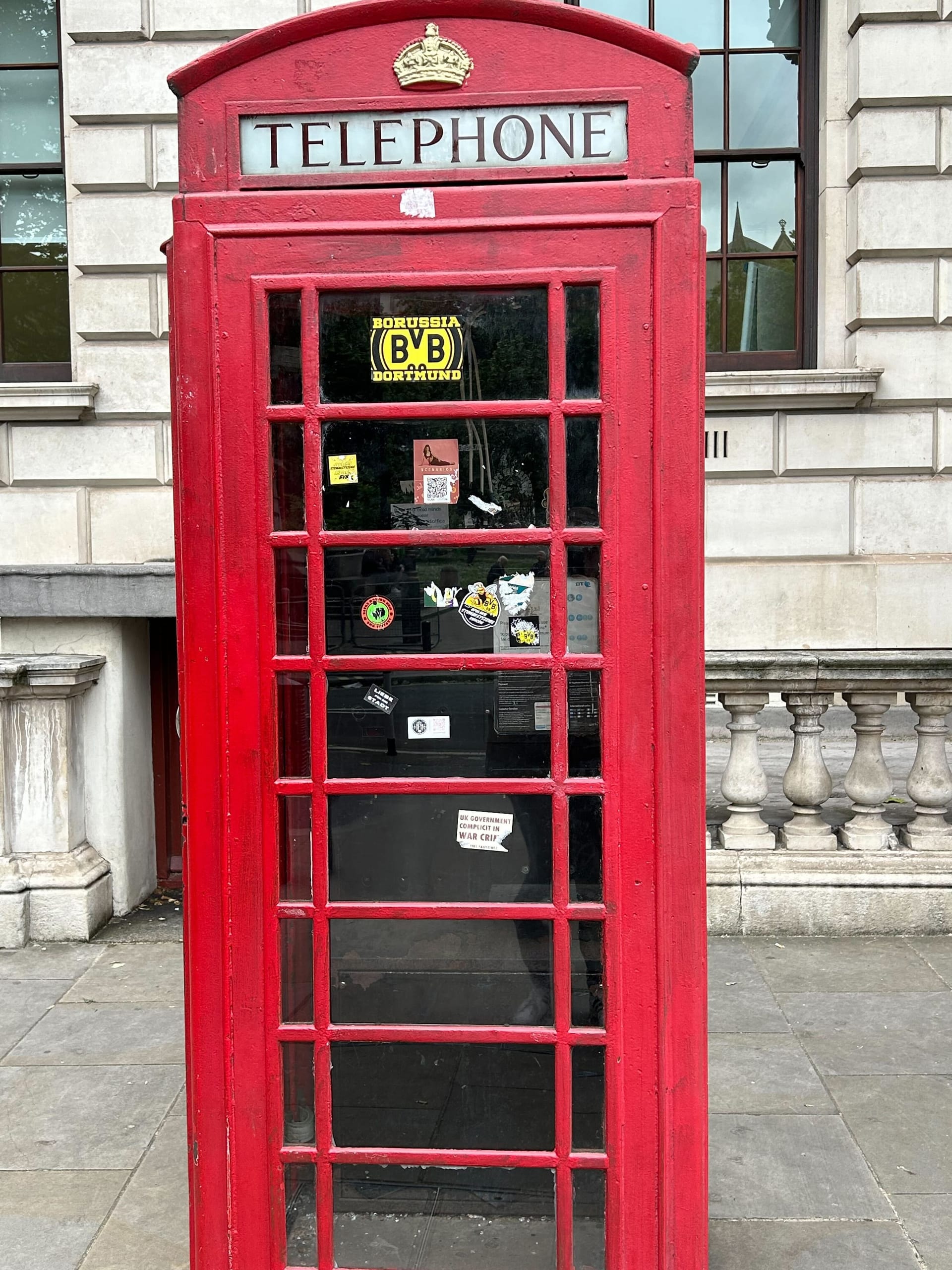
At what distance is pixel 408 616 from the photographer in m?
2.34

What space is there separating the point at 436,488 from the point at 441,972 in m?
1.02

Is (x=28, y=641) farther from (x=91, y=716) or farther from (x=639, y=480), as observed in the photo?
(x=639, y=480)

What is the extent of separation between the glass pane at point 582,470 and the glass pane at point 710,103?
259 inches

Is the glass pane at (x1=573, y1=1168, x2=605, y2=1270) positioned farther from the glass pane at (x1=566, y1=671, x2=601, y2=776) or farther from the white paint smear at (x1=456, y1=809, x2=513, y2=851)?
the glass pane at (x1=566, y1=671, x2=601, y2=776)

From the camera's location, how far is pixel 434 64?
2.20 metres

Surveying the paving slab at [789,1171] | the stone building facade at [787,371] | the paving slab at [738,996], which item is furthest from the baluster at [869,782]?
the paving slab at [789,1171]

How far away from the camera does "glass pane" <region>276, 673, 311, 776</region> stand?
2.36 metres

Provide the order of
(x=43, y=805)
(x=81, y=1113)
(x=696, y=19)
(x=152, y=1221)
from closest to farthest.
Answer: (x=152, y=1221) < (x=81, y=1113) < (x=43, y=805) < (x=696, y=19)

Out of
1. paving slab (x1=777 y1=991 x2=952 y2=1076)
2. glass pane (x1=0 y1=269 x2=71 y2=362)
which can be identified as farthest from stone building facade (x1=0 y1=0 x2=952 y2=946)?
paving slab (x1=777 y1=991 x2=952 y2=1076)

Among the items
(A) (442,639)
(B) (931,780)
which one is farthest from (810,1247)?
(B) (931,780)

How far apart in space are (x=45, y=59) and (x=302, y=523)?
22.5 feet

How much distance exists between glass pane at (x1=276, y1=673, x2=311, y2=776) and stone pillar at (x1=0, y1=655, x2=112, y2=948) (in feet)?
9.54

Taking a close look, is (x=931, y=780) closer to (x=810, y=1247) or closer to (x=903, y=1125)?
(x=903, y=1125)

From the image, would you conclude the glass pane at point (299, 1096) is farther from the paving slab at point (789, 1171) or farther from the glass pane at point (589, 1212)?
the paving slab at point (789, 1171)
